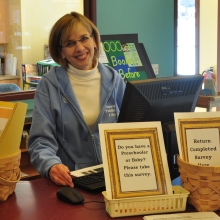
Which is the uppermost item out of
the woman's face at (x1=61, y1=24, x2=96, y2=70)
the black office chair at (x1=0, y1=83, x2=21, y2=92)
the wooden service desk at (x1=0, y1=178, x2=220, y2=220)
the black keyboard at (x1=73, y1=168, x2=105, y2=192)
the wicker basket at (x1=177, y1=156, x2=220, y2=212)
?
the woman's face at (x1=61, y1=24, x2=96, y2=70)

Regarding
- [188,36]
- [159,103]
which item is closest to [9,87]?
[159,103]

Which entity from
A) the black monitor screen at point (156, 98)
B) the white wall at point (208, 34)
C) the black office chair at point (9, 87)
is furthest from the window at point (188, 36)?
the black monitor screen at point (156, 98)

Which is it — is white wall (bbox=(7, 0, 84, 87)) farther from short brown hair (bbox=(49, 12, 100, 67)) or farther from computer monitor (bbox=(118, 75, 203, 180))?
computer monitor (bbox=(118, 75, 203, 180))

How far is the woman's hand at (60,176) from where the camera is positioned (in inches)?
67.0

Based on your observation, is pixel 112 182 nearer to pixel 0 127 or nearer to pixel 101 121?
pixel 0 127

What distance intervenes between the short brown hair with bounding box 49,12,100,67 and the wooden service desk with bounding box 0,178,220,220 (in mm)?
821

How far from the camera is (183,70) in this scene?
7281 millimetres

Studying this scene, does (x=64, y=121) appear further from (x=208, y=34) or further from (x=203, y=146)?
(x=208, y=34)

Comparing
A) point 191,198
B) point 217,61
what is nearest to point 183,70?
point 217,61

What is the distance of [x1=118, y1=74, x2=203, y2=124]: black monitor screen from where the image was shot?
1647mm

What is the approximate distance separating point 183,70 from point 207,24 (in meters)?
0.82

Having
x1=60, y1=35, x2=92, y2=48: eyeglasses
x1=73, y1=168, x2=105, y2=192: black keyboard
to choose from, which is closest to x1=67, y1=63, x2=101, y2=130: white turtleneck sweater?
x1=60, y1=35, x2=92, y2=48: eyeglasses

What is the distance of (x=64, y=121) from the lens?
2.10 meters

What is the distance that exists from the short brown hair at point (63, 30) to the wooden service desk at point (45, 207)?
82cm
